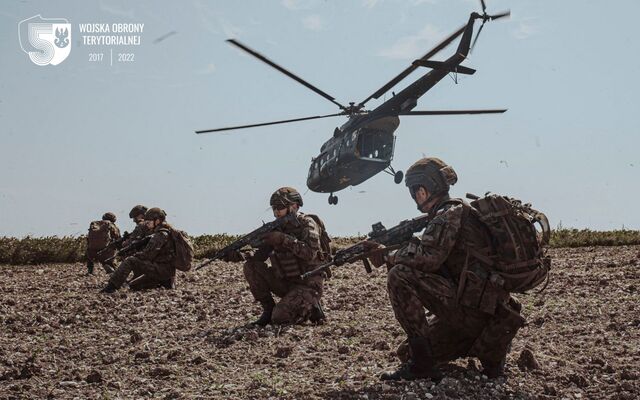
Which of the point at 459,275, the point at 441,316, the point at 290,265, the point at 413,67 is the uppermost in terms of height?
the point at 413,67

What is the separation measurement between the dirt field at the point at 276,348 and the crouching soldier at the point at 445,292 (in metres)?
0.28

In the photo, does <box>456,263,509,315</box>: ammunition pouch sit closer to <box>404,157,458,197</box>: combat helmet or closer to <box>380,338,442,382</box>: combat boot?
<box>380,338,442,382</box>: combat boot

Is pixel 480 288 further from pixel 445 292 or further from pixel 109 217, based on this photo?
pixel 109 217

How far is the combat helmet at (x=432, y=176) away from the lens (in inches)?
262

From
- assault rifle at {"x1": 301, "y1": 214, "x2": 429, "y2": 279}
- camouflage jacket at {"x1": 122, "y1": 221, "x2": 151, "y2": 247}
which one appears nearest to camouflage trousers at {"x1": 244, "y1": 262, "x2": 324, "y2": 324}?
assault rifle at {"x1": 301, "y1": 214, "x2": 429, "y2": 279}

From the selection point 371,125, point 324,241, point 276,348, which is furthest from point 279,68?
point 276,348

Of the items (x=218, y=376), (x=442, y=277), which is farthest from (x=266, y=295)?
(x=442, y=277)

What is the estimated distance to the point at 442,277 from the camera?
6.50 metres

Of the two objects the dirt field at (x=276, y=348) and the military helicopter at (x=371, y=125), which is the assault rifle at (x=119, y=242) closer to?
the dirt field at (x=276, y=348)

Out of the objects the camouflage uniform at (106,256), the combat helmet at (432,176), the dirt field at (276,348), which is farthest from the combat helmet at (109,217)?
the combat helmet at (432,176)

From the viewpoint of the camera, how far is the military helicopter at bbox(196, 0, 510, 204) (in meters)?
19.7

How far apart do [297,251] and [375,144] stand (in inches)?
529

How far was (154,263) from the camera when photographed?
14.4 m

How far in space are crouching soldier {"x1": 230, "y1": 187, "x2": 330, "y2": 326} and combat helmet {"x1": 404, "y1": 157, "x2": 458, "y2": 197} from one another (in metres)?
3.17
